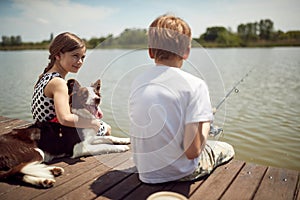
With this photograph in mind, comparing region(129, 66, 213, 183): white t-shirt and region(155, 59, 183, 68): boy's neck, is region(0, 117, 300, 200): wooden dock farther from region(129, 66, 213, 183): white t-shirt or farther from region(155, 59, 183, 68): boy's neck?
region(155, 59, 183, 68): boy's neck

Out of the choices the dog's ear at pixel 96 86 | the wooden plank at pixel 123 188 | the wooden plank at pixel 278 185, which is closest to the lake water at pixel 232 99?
the dog's ear at pixel 96 86

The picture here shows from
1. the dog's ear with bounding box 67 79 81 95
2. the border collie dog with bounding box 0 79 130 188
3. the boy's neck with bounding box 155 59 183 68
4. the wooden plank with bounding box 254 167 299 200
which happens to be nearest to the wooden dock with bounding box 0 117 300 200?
the wooden plank with bounding box 254 167 299 200

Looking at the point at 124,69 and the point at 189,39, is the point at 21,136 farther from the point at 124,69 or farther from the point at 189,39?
the point at 189,39

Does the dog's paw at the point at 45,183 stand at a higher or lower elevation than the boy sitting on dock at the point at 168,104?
lower

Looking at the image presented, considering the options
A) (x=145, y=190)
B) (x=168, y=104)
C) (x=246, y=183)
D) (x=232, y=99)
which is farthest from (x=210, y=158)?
(x=232, y=99)

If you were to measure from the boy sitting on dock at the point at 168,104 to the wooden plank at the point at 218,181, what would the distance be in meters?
0.39

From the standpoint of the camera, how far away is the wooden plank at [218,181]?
237 centimetres

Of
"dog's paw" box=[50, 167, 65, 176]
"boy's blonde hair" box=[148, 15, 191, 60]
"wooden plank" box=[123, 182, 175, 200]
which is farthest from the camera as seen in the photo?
"dog's paw" box=[50, 167, 65, 176]

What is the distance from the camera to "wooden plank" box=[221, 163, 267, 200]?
2371mm

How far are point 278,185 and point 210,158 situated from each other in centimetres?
67

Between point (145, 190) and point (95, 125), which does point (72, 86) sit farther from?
point (145, 190)

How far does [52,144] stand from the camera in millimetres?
3002

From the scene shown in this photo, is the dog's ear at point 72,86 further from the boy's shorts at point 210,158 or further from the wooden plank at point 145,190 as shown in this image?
the boy's shorts at point 210,158

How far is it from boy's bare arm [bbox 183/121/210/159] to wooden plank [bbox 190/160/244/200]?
48 cm
